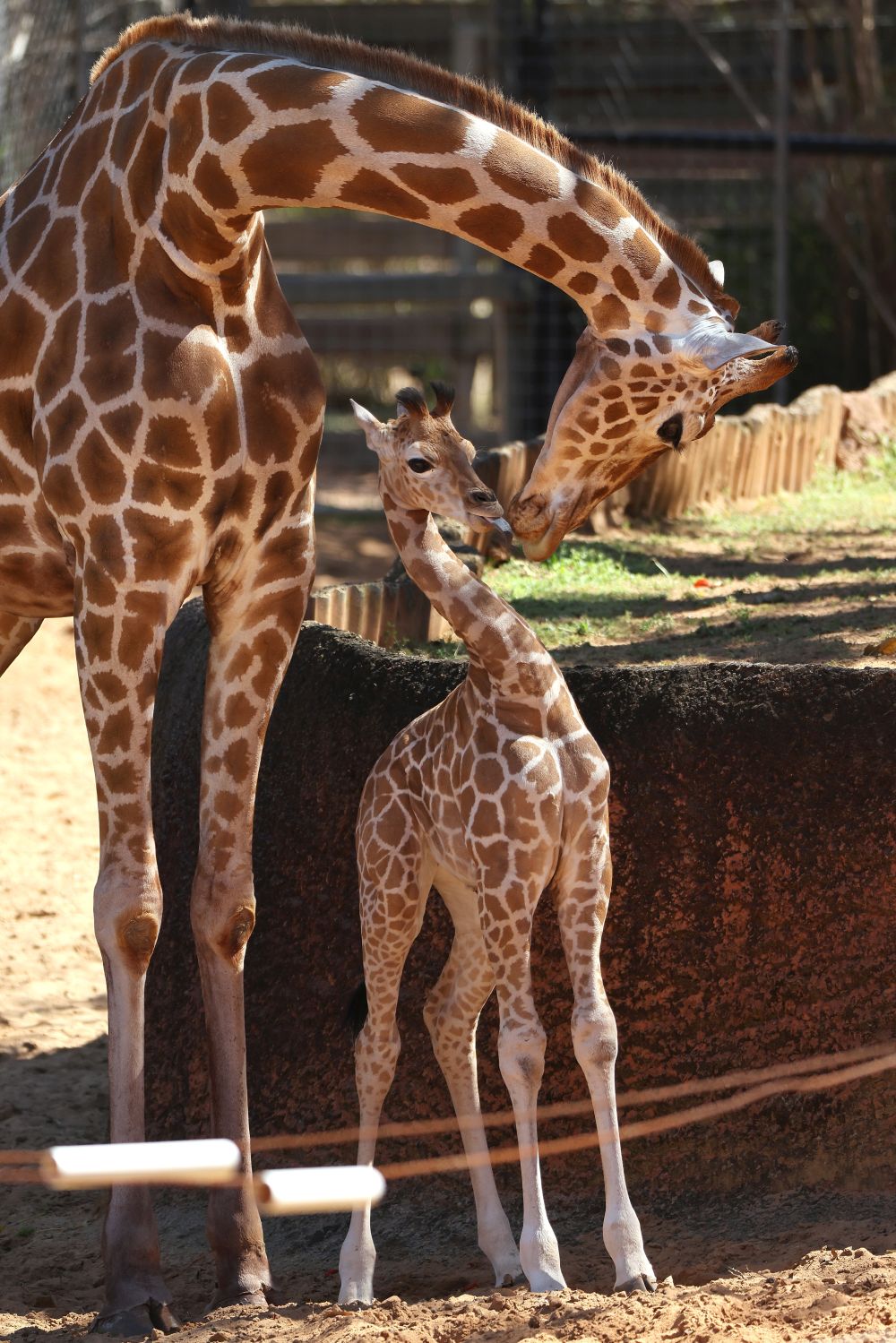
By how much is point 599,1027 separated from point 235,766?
1218mm

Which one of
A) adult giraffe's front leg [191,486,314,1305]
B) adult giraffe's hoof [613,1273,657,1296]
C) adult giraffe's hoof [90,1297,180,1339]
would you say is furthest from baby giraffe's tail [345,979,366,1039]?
adult giraffe's hoof [613,1273,657,1296]

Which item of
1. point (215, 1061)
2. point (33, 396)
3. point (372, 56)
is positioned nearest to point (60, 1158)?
point (215, 1061)

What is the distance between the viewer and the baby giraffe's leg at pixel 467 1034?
13.9 feet

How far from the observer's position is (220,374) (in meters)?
4.23

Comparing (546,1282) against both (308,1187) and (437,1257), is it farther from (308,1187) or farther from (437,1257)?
(308,1187)

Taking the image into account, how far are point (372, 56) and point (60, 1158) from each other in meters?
2.71

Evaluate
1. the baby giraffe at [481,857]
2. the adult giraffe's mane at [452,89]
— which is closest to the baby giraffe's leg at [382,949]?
the baby giraffe at [481,857]

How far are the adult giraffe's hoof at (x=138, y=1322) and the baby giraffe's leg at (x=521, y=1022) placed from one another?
0.91 m

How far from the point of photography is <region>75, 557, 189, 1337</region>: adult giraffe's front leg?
417cm

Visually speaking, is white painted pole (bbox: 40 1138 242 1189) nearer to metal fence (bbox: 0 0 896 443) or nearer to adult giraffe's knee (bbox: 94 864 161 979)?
adult giraffe's knee (bbox: 94 864 161 979)

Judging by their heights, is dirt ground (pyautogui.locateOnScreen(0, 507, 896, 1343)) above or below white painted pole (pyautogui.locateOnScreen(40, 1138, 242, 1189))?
below

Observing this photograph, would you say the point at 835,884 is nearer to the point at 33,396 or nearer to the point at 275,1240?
the point at 275,1240

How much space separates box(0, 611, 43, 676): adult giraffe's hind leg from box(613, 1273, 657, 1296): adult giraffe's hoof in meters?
2.48

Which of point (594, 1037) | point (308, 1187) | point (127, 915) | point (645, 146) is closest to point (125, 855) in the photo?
point (127, 915)
